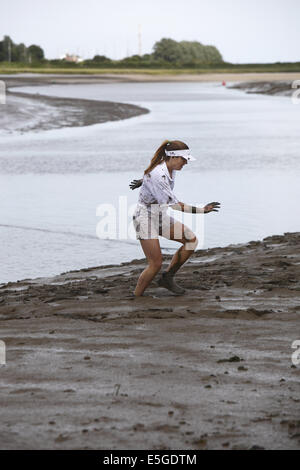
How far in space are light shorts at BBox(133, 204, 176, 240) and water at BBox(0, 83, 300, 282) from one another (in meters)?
2.58

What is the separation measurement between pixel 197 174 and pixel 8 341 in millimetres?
13718

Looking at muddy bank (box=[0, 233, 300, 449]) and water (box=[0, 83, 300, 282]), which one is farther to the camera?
water (box=[0, 83, 300, 282])

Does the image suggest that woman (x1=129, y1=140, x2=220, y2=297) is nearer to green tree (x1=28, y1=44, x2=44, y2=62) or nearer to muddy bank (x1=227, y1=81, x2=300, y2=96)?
muddy bank (x1=227, y1=81, x2=300, y2=96)

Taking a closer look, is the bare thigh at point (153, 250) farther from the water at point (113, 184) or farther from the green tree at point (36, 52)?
the green tree at point (36, 52)

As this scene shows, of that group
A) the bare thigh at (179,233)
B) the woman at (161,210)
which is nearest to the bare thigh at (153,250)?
the woman at (161,210)

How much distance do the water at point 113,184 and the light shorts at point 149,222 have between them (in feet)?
8.47

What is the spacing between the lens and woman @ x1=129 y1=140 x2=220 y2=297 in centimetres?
771

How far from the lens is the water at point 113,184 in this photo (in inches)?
464

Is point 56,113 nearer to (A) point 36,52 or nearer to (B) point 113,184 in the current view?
(B) point 113,184

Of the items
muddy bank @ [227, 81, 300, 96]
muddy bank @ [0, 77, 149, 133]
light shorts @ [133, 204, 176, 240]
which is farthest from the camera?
muddy bank @ [227, 81, 300, 96]

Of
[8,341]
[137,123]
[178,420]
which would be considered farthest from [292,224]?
[137,123]

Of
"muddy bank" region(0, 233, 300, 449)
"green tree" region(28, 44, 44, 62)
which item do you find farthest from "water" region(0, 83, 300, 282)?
"green tree" region(28, 44, 44, 62)

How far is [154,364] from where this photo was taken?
19.2ft
